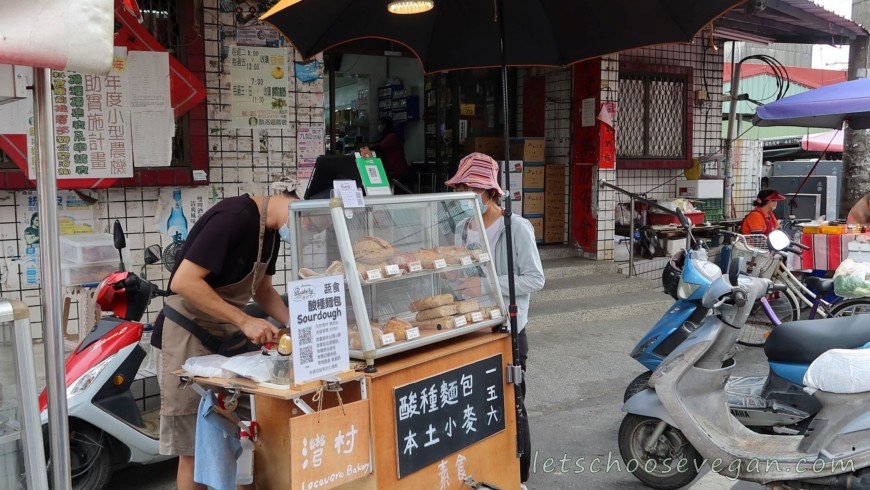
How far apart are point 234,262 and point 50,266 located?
1.18m

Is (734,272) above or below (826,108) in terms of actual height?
below

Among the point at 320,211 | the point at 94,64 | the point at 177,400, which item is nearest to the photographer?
the point at 94,64

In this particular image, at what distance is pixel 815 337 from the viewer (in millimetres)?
4090

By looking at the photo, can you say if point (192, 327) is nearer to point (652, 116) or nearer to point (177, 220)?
point (177, 220)

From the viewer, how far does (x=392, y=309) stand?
10.4 ft

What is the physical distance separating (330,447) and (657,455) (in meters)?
2.33

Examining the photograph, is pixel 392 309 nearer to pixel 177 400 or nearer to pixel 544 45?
pixel 177 400

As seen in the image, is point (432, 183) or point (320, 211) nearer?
point (320, 211)

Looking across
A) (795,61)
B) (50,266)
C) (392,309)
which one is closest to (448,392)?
(392,309)

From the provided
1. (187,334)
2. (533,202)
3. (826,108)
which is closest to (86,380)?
(187,334)

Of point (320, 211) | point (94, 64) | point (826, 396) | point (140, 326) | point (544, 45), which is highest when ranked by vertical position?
point (544, 45)

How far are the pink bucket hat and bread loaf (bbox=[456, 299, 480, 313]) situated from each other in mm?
771

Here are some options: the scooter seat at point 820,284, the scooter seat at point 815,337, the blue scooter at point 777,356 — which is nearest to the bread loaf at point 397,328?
the blue scooter at point 777,356

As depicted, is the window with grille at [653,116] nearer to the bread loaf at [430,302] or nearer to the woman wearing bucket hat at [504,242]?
the woman wearing bucket hat at [504,242]
